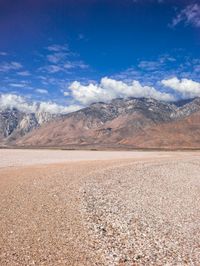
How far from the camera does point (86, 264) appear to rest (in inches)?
493

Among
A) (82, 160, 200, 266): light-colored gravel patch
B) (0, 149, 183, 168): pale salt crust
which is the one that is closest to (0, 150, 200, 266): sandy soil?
(82, 160, 200, 266): light-colored gravel patch

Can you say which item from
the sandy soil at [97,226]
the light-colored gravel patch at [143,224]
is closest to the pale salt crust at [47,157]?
the sandy soil at [97,226]

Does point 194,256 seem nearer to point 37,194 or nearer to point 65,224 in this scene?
point 65,224

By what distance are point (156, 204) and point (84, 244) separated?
10363 millimetres

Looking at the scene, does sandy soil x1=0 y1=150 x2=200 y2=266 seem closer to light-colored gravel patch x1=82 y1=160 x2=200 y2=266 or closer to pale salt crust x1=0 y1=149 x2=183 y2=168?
light-colored gravel patch x1=82 y1=160 x2=200 y2=266

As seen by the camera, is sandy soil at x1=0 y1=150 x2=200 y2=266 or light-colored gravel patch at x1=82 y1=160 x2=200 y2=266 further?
light-colored gravel patch at x1=82 y1=160 x2=200 y2=266

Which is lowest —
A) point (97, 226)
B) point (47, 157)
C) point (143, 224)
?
point (143, 224)

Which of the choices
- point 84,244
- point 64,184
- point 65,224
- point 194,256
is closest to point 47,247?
point 84,244

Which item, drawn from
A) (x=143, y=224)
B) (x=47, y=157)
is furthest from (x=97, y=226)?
(x=47, y=157)

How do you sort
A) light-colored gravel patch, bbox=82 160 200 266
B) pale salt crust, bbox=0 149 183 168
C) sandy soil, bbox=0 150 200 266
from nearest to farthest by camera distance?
sandy soil, bbox=0 150 200 266 < light-colored gravel patch, bbox=82 160 200 266 < pale salt crust, bbox=0 149 183 168

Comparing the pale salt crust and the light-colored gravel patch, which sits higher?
the pale salt crust

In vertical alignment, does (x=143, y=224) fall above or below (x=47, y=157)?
below

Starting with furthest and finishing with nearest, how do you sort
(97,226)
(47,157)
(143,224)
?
1. (47,157)
2. (143,224)
3. (97,226)

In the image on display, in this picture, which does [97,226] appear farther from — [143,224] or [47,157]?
[47,157]
